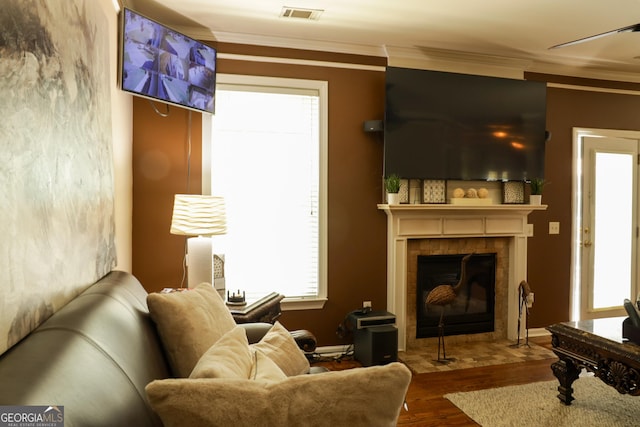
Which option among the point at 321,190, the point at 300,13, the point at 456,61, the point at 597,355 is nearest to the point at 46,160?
the point at 300,13

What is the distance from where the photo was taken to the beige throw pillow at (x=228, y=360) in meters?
1.08

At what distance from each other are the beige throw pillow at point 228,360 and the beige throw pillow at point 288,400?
0.13 metres

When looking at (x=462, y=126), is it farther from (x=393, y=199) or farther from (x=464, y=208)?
(x=393, y=199)

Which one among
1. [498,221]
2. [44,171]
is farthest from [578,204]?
[44,171]

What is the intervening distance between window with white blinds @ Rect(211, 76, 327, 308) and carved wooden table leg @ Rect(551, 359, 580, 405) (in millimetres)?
1924

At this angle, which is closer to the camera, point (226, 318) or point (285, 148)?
point (226, 318)

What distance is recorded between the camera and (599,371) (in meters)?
2.76

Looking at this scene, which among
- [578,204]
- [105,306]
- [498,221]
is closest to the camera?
[105,306]

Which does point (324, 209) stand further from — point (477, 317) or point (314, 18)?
point (477, 317)

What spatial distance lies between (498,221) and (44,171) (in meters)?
4.12

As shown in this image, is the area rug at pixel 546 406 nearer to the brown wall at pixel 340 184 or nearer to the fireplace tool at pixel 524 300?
the fireplace tool at pixel 524 300

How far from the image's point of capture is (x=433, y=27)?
3807 mm

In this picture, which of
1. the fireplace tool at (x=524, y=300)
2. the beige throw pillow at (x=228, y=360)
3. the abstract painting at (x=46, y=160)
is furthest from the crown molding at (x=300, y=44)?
the beige throw pillow at (x=228, y=360)

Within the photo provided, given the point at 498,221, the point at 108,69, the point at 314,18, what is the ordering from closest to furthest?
the point at 108,69 → the point at 314,18 → the point at 498,221
